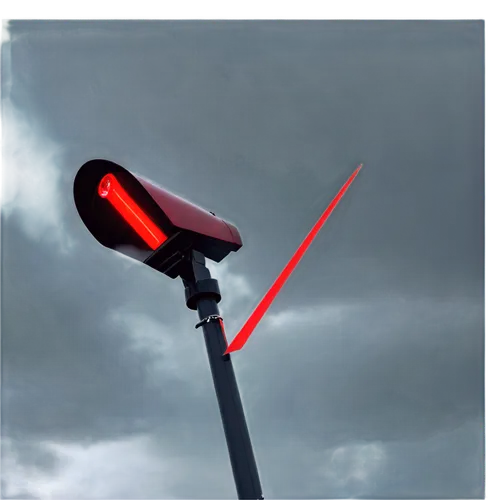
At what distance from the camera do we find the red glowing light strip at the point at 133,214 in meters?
3.18

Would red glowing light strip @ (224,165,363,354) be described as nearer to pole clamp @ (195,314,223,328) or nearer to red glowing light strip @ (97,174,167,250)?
pole clamp @ (195,314,223,328)

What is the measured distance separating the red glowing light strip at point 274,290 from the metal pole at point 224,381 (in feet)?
0.31

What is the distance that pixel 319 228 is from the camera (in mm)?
2988

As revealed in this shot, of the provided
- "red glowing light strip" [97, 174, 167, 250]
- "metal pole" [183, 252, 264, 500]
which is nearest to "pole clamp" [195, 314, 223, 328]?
"metal pole" [183, 252, 264, 500]

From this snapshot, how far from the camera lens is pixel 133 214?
3178mm

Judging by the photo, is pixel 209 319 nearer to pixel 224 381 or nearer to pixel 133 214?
pixel 224 381

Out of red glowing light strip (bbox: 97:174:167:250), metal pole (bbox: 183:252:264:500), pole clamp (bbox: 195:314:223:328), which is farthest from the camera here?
red glowing light strip (bbox: 97:174:167:250)

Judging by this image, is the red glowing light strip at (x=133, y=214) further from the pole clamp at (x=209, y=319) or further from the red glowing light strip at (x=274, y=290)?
the red glowing light strip at (x=274, y=290)

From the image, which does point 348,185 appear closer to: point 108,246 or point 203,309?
point 203,309

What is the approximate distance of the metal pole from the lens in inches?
103

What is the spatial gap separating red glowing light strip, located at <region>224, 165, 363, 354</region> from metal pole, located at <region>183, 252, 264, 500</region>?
0.09 m

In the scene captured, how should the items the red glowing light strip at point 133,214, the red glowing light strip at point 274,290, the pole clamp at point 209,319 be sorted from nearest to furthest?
1. the red glowing light strip at point 274,290
2. the pole clamp at point 209,319
3. the red glowing light strip at point 133,214

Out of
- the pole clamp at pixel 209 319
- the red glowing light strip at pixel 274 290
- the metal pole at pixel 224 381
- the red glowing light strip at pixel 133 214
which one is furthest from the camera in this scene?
the red glowing light strip at pixel 133 214

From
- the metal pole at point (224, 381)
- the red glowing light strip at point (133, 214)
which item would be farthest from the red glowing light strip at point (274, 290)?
the red glowing light strip at point (133, 214)
